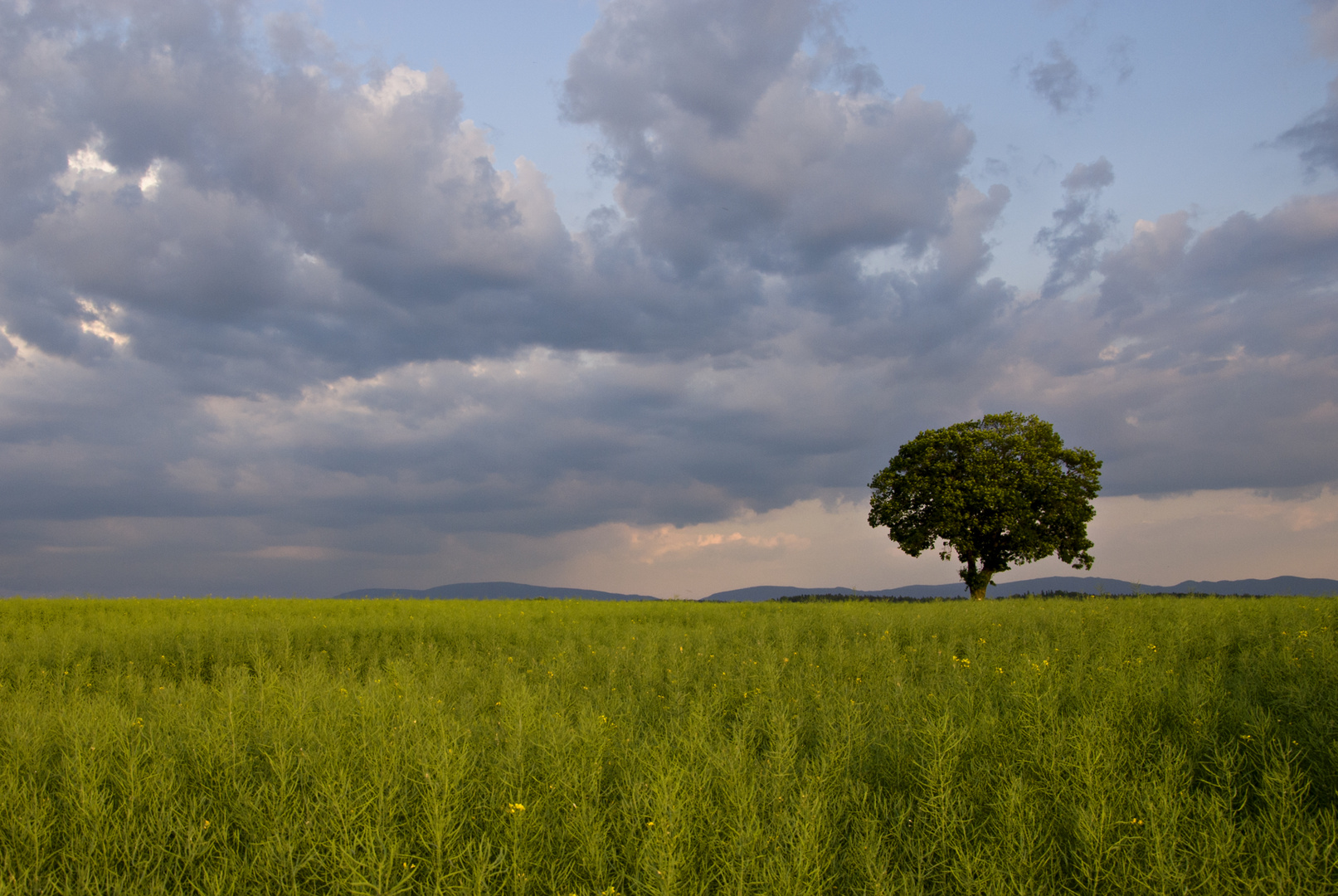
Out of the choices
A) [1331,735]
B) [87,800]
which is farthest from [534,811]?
[1331,735]

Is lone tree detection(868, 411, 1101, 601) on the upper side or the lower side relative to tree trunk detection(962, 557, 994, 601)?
upper

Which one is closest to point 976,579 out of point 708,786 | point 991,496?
point 991,496

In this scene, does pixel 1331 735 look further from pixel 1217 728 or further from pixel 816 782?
pixel 816 782

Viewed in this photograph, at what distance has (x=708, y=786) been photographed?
512 cm

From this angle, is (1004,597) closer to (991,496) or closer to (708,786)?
(991,496)

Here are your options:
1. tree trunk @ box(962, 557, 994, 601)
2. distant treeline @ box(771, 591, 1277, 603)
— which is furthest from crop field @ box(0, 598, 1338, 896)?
tree trunk @ box(962, 557, 994, 601)

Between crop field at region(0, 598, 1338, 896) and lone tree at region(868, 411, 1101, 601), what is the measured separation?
1899 cm

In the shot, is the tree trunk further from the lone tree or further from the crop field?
the crop field

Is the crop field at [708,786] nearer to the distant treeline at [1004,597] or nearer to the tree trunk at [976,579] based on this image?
the distant treeline at [1004,597]

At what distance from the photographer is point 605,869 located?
4.24 m

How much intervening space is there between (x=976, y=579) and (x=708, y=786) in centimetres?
2862

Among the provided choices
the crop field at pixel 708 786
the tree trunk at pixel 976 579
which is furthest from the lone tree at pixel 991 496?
the crop field at pixel 708 786

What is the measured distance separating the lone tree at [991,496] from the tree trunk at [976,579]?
0.04m

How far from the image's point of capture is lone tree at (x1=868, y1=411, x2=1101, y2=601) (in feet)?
95.4
